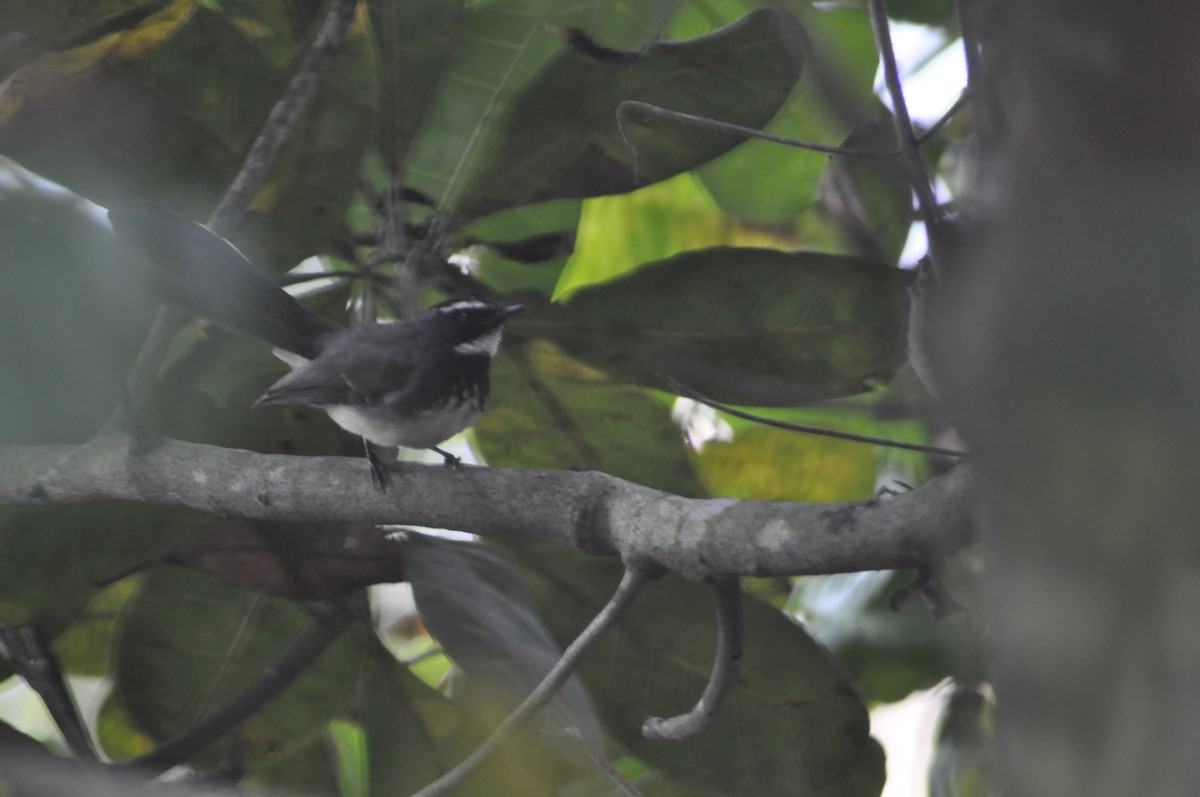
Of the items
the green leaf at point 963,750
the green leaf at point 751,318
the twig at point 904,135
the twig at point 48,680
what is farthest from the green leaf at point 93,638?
the twig at point 904,135

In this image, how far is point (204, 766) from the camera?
5.74 feet

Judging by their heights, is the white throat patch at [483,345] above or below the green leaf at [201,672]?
above

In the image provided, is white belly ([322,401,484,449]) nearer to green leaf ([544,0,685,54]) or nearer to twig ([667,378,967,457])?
twig ([667,378,967,457])

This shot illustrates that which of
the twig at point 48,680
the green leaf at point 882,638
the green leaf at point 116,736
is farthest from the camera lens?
the green leaf at point 116,736

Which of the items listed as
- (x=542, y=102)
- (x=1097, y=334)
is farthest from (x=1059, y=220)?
(x=542, y=102)

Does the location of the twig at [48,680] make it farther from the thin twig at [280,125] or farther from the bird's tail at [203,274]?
the thin twig at [280,125]

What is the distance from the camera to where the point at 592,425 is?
1805 mm

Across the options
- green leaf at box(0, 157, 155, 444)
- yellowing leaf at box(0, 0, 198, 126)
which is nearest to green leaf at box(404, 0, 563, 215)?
yellowing leaf at box(0, 0, 198, 126)

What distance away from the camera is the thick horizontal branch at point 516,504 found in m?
0.82

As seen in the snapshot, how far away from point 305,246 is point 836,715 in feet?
3.20

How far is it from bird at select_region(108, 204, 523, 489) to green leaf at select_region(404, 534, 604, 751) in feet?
0.65

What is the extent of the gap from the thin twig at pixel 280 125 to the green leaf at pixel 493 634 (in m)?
0.49

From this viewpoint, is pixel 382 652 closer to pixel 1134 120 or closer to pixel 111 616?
pixel 111 616

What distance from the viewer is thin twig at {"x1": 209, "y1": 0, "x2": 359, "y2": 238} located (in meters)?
1.48
